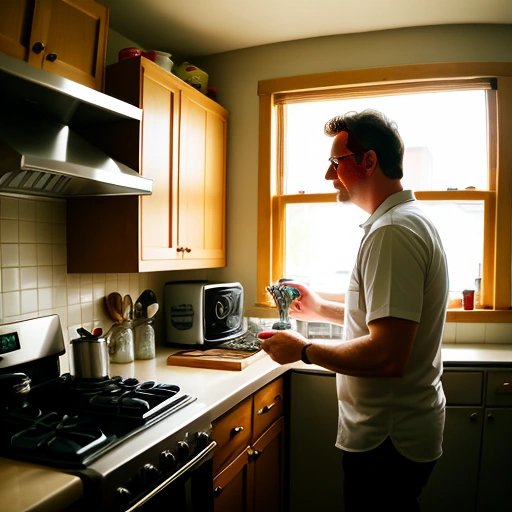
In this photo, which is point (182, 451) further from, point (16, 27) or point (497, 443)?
point (497, 443)

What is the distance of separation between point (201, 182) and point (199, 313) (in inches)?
26.8

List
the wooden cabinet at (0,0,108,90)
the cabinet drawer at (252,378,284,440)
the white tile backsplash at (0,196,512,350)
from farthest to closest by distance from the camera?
the cabinet drawer at (252,378,284,440)
the white tile backsplash at (0,196,512,350)
the wooden cabinet at (0,0,108,90)

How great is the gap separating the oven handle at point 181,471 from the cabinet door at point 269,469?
0.42 metres

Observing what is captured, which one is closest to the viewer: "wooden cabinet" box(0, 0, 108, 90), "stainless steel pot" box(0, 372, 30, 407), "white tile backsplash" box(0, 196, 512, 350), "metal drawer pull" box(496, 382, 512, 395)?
"stainless steel pot" box(0, 372, 30, 407)

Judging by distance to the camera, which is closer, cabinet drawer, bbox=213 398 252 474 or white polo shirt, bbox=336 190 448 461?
white polo shirt, bbox=336 190 448 461

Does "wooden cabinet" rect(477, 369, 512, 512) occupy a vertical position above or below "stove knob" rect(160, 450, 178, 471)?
below

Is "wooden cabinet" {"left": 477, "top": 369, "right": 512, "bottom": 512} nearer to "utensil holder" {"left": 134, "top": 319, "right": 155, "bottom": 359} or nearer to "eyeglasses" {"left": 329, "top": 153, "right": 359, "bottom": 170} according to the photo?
"eyeglasses" {"left": 329, "top": 153, "right": 359, "bottom": 170}

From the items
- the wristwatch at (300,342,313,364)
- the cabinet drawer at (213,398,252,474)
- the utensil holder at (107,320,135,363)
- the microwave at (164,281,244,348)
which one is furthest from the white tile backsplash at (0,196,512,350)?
the wristwatch at (300,342,313,364)

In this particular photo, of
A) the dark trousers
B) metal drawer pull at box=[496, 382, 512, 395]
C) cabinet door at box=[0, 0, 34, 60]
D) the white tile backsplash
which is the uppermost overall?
cabinet door at box=[0, 0, 34, 60]

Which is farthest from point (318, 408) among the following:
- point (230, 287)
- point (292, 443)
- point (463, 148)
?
point (463, 148)

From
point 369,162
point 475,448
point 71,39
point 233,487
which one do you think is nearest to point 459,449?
point 475,448

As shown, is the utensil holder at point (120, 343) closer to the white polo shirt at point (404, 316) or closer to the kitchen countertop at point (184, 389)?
the kitchen countertop at point (184, 389)

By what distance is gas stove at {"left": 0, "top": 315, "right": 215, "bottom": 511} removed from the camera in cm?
108

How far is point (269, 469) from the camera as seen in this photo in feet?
6.54
